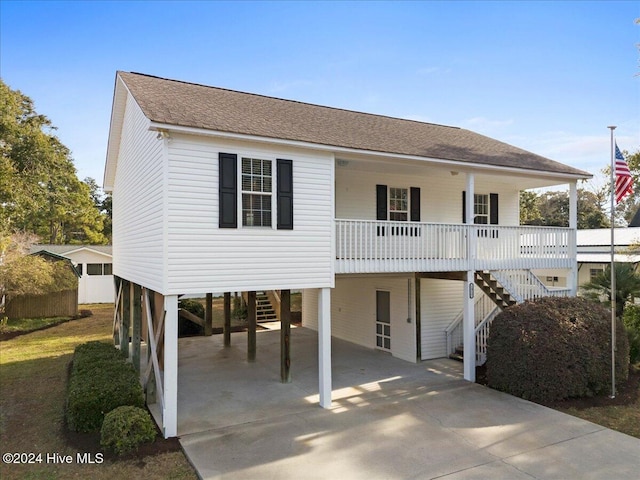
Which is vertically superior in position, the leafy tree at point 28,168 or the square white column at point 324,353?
the leafy tree at point 28,168

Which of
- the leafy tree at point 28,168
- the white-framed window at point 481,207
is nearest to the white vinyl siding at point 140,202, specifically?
the white-framed window at point 481,207

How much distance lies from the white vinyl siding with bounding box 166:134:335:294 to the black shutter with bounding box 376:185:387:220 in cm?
415

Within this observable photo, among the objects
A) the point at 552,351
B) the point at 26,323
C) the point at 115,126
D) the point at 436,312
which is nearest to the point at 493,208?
the point at 436,312

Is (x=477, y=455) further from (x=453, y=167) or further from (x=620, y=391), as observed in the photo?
(x=453, y=167)

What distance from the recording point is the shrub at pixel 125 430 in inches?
284

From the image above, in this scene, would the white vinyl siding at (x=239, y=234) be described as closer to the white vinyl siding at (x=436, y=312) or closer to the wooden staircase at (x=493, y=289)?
the wooden staircase at (x=493, y=289)

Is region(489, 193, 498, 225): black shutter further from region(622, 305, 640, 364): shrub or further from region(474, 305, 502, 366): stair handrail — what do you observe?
region(622, 305, 640, 364): shrub

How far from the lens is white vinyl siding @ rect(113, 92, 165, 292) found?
848cm

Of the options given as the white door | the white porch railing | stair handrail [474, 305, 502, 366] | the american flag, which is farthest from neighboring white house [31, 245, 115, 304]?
the american flag

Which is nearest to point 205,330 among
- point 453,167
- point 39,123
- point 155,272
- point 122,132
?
point 122,132

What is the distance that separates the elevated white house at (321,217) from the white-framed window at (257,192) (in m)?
0.02

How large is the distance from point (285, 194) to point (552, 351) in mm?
6981

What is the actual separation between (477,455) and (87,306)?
2798cm

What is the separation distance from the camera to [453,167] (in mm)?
11633
